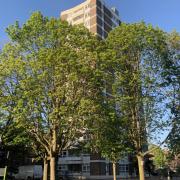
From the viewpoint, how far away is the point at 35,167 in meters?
58.5

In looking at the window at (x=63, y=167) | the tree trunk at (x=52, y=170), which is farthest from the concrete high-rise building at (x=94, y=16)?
the tree trunk at (x=52, y=170)

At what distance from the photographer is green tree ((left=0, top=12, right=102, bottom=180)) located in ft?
89.2

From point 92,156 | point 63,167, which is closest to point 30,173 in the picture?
point 92,156

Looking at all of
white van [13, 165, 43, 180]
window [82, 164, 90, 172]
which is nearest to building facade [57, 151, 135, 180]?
window [82, 164, 90, 172]

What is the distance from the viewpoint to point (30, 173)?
58281mm

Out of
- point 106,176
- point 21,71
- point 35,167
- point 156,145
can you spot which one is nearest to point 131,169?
point 106,176

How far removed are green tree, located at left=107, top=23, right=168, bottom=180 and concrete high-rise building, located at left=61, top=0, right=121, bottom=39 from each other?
67.7m

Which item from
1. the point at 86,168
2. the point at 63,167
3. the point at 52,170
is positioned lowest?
the point at 52,170

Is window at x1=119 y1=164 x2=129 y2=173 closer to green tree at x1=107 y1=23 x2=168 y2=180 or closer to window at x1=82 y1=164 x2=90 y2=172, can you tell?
window at x1=82 y1=164 x2=90 y2=172

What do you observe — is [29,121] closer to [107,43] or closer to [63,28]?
[63,28]

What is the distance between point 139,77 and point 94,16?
244 ft

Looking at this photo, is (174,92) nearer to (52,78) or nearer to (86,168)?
(52,78)

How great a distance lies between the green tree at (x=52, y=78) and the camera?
27.2 m

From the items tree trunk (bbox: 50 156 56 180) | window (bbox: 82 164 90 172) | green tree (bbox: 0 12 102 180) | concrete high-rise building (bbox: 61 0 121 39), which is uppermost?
concrete high-rise building (bbox: 61 0 121 39)
